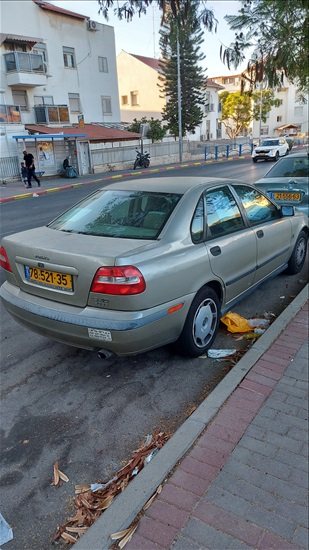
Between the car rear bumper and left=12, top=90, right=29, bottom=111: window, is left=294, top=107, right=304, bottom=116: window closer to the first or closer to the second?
left=12, top=90, right=29, bottom=111: window

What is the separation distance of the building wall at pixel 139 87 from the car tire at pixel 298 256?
157 ft

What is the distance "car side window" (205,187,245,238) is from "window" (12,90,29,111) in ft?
90.6

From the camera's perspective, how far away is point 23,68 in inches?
1038

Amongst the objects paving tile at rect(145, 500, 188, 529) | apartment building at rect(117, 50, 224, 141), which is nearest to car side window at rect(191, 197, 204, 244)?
paving tile at rect(145, 500, 188, 529)

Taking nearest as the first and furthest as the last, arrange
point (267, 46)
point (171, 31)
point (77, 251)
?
point (77, 251) < point (171, 31) < point (267, 46)

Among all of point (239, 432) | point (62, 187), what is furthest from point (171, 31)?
point (62, 187)

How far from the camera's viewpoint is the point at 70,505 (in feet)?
7.52

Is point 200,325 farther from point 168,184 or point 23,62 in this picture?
point 23,62

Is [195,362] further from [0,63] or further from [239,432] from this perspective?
[0,63]

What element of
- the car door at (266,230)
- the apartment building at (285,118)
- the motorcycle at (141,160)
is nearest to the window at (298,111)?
the apartment building at (285,118)

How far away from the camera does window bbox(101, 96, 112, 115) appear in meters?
34.3

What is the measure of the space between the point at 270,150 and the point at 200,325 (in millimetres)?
27681

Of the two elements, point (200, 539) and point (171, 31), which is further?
point (171, 31)

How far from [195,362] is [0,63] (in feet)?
95.1
